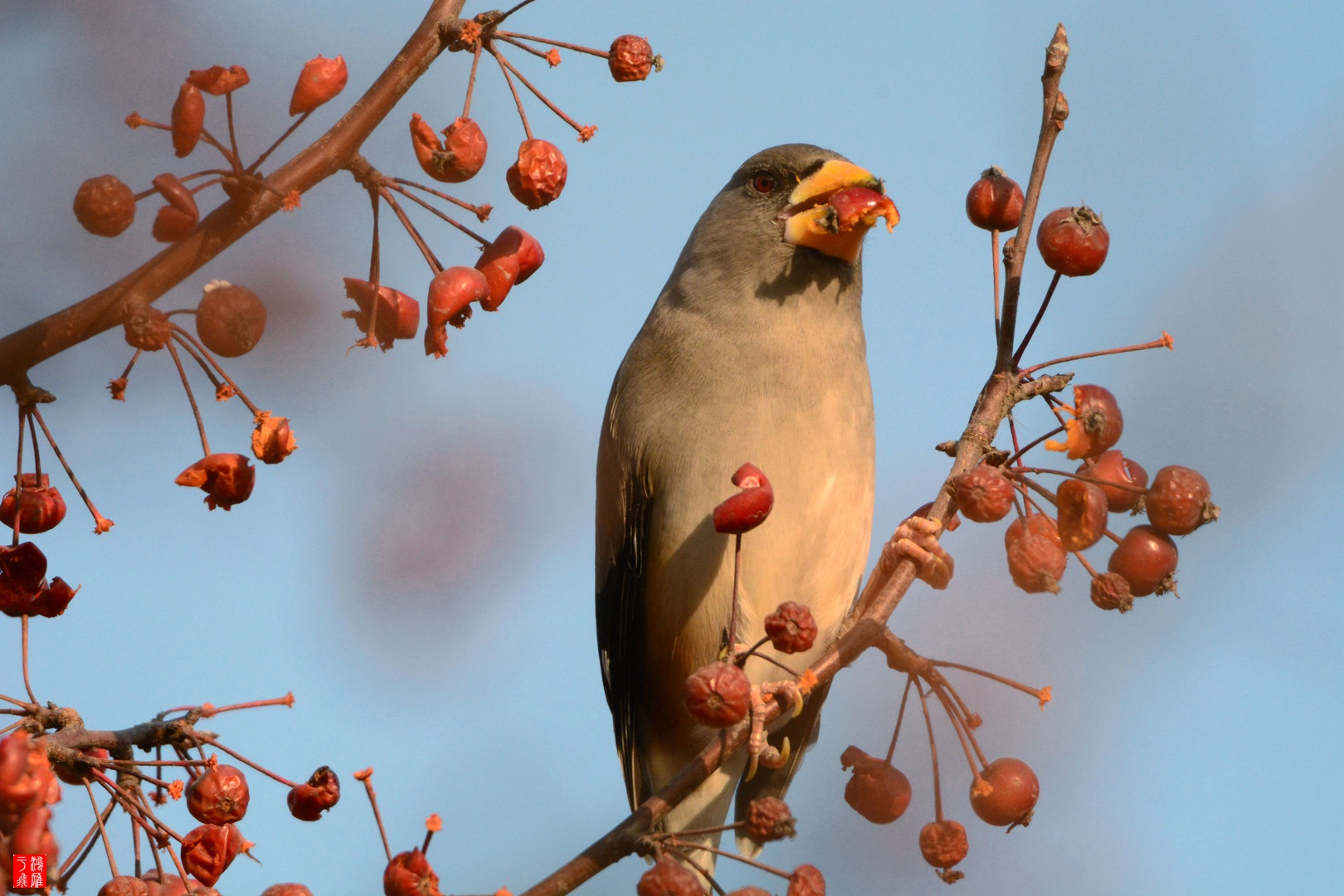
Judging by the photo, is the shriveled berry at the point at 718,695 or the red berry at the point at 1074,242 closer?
the shriveled berry at the point at 718,695

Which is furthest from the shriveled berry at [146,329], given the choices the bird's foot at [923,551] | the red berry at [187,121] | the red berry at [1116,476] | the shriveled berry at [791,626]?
the red berry at [1116,476]

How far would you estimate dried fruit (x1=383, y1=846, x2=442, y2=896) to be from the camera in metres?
2.04

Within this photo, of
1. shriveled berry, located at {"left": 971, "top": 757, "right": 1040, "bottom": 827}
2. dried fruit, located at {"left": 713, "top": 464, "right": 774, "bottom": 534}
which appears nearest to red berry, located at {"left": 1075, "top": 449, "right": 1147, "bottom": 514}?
shriveled berry, located at {"left": 971, "top": 757, "right": 1040, "bottom": 827}

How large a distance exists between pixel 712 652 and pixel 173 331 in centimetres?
259

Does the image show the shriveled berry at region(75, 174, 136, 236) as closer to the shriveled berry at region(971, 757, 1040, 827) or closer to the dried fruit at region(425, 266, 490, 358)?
the dried fruit at region(425, 266, 490, 358)

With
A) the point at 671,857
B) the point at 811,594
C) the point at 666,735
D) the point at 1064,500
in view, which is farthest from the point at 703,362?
the point at 671,857

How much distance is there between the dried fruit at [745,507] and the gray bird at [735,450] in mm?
1492

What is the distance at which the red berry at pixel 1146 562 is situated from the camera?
9.37 feet

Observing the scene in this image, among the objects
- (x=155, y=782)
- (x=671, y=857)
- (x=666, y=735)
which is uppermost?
(x=666, y=735)

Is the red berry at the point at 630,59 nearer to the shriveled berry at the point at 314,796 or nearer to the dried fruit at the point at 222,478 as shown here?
the dried fruit at the point at 222,478

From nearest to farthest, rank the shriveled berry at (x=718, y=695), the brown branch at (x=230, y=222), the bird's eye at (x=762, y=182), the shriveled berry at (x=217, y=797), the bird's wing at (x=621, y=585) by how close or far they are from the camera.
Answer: the brown branch at (x=230, y=222), the shriveled berry at (x=217, y=797), the shriveled berry at (x=718, y=695), the bird's wing at (x=621, y=585), the bird's eye at (x=762, y=182)

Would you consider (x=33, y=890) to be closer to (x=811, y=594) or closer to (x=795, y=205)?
(x=811, y=594)

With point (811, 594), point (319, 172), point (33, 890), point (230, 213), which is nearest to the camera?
point (33, 890)

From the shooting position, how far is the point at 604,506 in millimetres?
4648
